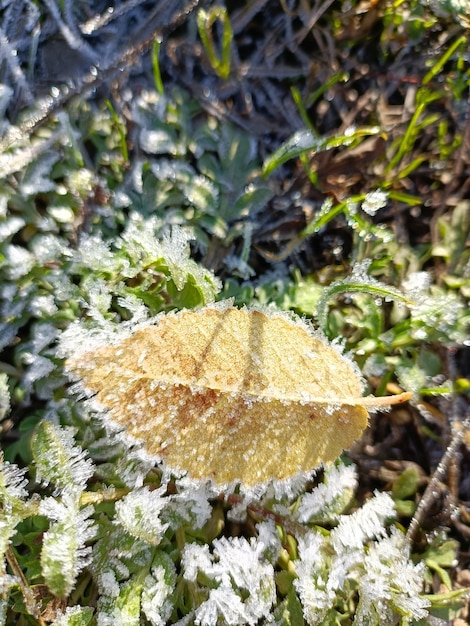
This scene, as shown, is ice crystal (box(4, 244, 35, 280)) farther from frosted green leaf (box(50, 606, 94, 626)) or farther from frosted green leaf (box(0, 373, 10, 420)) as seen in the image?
frosted green leaf (box(50, 606, 94, 626))

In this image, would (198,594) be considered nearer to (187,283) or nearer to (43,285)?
(187,283)

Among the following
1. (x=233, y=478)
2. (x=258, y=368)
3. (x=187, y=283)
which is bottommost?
(x=233, y=478)

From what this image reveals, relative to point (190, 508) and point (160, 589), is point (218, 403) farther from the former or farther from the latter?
A: point (160, 589)

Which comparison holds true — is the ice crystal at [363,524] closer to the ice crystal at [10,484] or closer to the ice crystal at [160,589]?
the ice crystal at [160,589]

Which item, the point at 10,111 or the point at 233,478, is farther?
the point at 10,111

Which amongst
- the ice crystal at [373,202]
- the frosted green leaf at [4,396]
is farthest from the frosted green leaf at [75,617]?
the ice crystal at [373,202]

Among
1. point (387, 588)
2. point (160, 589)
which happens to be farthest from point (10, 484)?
point (387, 588)

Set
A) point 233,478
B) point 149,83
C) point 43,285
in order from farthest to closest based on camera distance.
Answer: point 149,83
point 43,285
point 233,478

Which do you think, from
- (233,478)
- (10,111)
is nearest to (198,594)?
(233,478)
